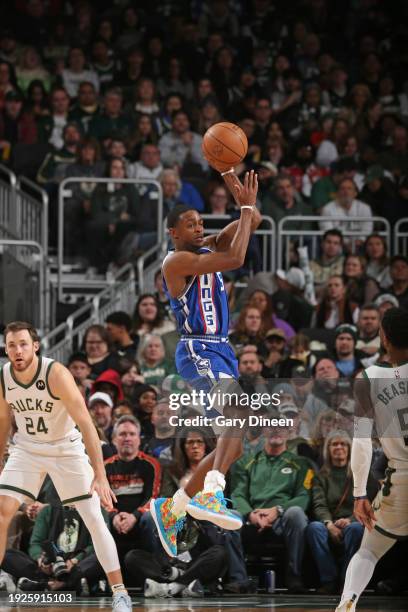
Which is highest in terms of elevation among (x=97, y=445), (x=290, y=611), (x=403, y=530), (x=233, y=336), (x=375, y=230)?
(x=375, y=230)

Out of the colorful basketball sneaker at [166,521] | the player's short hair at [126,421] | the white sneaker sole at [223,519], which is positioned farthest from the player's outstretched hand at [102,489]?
the player's short hair at [126,421]

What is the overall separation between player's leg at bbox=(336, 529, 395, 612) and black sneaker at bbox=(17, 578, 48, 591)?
228 cm

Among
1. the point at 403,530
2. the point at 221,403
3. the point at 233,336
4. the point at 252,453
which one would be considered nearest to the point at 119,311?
the point at 233,336

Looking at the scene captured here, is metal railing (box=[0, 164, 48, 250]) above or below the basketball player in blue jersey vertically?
above

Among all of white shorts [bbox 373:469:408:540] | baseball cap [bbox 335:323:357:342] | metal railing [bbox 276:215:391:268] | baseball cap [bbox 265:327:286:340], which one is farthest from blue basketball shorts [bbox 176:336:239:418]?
metal railing [bbox 276:215:391:268]

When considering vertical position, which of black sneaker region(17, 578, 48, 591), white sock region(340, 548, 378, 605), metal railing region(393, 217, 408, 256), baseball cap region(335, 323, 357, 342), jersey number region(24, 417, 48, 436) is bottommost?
black sneaker region(17, 578, 48, 591)

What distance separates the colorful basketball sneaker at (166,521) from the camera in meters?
8.64

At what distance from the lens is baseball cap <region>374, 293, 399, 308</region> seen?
482 inches

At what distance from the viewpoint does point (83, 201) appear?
13078 mm

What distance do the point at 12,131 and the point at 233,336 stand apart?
13.4ft

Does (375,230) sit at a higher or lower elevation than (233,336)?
higher

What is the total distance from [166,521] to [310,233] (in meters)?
5.17

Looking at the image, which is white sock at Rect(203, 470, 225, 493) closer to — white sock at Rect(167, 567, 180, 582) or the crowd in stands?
the crowd in stands

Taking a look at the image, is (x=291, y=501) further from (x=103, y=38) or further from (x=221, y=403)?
(x=103, y=38)
